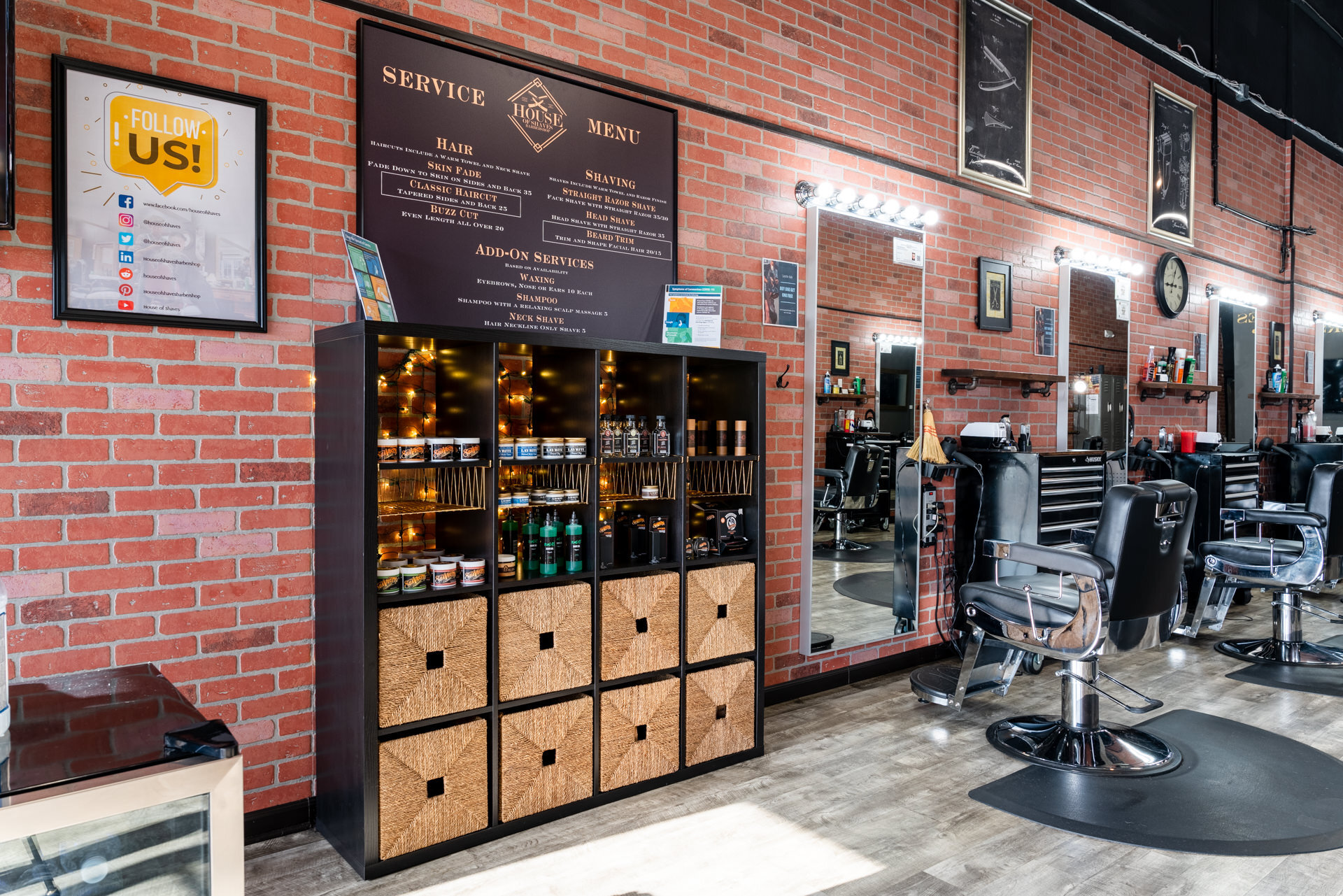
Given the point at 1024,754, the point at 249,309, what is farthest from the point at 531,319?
the point at 1024,754

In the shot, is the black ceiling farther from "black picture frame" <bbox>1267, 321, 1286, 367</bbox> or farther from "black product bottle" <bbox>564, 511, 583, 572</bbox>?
"black product bottle" <bbox>564, 511, 583, 572</bbox>

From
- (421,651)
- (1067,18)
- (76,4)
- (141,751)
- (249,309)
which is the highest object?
(1067,18)

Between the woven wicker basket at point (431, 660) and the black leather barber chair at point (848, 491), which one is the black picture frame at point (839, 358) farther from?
the woven wicker basket at point (431, 660)

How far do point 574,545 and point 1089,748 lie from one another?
212cm

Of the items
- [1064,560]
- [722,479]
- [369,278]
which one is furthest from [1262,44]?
[369,278]

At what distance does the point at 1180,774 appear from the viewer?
304 centimetres

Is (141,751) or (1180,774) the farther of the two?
(1180,774)

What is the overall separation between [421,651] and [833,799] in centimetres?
150

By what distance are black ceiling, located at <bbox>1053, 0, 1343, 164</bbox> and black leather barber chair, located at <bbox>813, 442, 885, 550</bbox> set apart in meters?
3.30

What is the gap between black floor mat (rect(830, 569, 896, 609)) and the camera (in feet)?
13.4

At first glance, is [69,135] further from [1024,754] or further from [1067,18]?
[1067,18]

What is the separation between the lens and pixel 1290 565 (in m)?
4.40

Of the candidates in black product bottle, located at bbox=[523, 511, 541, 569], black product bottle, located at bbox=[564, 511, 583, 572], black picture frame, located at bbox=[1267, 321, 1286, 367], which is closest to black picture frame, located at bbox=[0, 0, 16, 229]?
black product bottle, located at bbox=[523, 511, 541, 569]

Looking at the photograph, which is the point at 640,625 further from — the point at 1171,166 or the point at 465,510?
the point at 1171,166
